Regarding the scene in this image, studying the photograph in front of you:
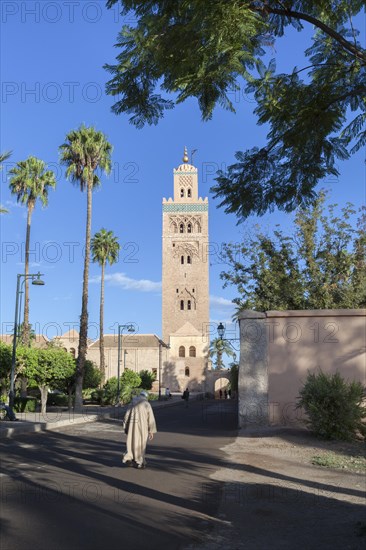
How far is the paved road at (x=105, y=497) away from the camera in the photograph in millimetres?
5625

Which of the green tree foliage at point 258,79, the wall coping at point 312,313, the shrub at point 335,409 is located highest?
A: the green tree foliage at point 258,79

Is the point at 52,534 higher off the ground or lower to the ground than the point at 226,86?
lower

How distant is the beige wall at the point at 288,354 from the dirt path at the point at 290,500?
4.08 metres

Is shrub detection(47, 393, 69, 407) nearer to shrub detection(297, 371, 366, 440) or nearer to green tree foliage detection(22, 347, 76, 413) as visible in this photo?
green tree foliage detection(22, 347, 76, 413)

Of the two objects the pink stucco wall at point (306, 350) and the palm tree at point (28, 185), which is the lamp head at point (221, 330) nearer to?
the pink stucco wall at point (306, 350)

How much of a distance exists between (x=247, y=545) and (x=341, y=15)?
597 cm

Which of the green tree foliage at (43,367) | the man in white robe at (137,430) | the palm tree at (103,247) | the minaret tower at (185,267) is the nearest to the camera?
the man in white robe at (137,430)

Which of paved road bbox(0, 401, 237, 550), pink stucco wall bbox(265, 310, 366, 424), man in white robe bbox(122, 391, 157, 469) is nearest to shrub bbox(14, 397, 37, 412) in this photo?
paved road bbox(0, 401, 237, 550)

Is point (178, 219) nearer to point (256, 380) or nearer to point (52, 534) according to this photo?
point (256, 380)

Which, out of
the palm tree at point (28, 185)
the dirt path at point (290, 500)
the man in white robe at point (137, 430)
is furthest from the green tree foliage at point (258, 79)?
the palm tree at point (28, 185)

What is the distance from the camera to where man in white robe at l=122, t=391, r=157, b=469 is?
10.4 m

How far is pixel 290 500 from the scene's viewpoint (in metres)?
7.59

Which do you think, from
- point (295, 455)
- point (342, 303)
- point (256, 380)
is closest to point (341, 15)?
point (295, 455)

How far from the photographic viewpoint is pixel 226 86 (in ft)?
20.4
